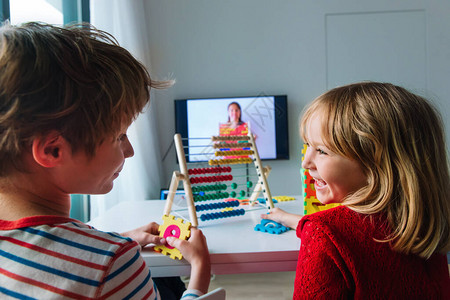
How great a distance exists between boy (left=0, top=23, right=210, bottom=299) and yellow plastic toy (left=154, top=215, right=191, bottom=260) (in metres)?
0.28

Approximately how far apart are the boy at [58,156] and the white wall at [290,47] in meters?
3.03

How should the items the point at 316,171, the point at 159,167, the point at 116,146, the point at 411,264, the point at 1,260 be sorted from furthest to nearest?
the point at 159,167
the point at 316,171
the point at 411,264
the point at 116,146
the point at 1,260

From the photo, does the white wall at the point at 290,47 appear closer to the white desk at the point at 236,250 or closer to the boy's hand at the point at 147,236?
the white desk at the point at 236,250

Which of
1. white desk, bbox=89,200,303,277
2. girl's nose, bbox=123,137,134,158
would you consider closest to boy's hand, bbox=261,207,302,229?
white desk, bbox=89,200,303,277

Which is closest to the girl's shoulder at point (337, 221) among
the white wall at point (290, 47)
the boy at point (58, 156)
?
the boy at point (58, 156)

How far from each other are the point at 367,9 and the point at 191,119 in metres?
2.08

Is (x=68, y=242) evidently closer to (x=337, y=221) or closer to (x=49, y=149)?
(x=49, y=149)

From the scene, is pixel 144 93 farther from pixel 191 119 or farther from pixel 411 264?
pixel 191 119

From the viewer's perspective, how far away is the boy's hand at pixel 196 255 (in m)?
0.81

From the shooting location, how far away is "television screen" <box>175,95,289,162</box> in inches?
138

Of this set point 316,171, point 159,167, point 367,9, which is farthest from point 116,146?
point 367,9

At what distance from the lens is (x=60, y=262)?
0.51 meters

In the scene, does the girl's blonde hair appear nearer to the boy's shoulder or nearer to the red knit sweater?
the red knit sweater

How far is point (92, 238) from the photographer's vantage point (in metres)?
0.53
